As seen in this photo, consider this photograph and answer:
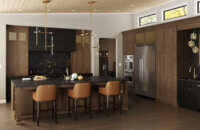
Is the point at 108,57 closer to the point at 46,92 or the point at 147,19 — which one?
the point at 147,19

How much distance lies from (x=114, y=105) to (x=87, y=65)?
3185 mm

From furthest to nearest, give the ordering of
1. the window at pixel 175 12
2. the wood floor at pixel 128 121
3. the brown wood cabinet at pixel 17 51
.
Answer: the brown wood cabinet at pixel 17 51
the window at pixel 175 12
the wood floor at pixel 128 121

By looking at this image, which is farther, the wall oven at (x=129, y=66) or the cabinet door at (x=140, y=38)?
the wall oven at (x=129, y=66)

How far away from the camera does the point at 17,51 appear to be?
7.77 m

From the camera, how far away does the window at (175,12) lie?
691 cm

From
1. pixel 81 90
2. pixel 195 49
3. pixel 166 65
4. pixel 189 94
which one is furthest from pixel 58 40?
pixel 189 94

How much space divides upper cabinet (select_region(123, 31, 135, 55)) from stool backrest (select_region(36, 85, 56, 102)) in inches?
179

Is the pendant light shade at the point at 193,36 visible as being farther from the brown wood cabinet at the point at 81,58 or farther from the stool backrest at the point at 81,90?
the brown wood cabinet at the point at 81,58

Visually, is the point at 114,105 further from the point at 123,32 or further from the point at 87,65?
the point at 123,32

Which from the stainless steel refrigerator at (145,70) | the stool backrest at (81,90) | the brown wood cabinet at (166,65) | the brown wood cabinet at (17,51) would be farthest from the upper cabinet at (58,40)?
the stool backrest at (81,90)

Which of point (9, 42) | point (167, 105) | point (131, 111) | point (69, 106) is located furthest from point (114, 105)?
point (9, 42)

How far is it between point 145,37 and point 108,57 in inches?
120

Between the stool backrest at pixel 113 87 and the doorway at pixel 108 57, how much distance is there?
452 centimetres

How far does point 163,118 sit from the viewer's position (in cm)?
528
